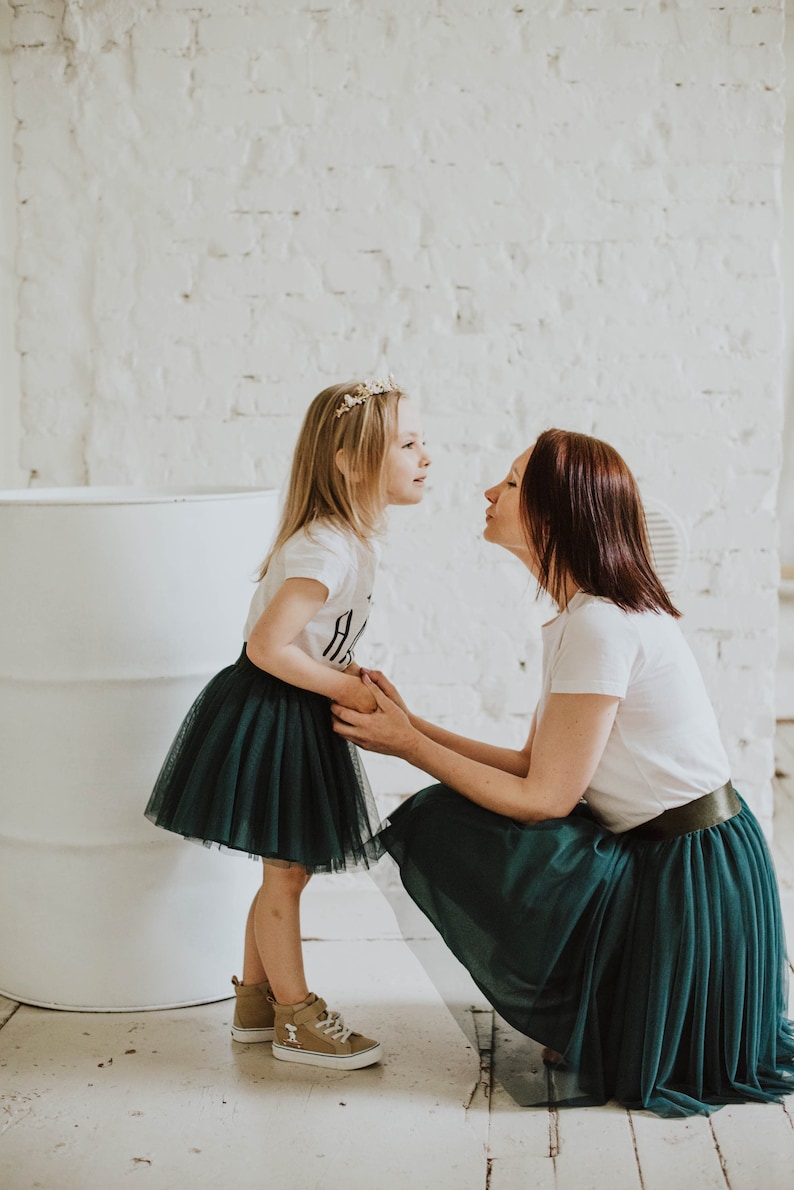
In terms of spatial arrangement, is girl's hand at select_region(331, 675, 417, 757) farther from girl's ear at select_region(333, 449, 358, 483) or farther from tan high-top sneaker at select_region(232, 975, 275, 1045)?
tan high-top sneaker at select_region(232, 975, 275, 1045)

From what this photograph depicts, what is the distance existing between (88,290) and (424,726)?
1355 mm

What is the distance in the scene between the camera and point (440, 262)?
2.63 m

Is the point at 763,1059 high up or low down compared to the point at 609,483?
down

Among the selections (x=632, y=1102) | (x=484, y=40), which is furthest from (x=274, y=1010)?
(x=484, y=40)

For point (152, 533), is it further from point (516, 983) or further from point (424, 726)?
point (516, 983)

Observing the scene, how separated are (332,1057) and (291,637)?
0.67 meters

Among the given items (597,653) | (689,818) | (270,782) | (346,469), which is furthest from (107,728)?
(689,818)

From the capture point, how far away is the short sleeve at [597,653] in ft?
5.53

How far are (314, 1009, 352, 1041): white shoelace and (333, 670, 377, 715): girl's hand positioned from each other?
1.65 feet

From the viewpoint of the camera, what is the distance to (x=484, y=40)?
256cm

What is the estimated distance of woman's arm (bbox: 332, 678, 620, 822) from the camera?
5.57 ft

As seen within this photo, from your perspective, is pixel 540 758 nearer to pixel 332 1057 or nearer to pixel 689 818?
pixel 689 818

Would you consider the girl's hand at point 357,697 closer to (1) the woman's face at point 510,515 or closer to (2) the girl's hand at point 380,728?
(2) the girl's hand at point 380,728

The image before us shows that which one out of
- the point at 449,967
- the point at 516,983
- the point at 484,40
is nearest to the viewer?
the point at 516,983
